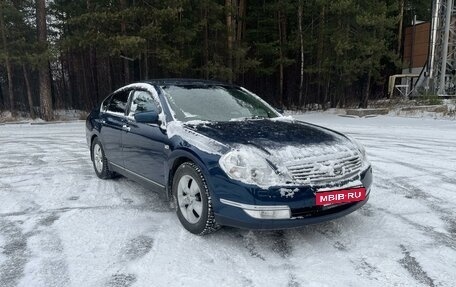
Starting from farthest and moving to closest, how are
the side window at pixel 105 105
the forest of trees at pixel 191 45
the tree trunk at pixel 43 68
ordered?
the tree trunk at pixel 43 68, the forest of trees at pixel 191 45, the side window at pixel 105 105

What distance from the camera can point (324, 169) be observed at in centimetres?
344

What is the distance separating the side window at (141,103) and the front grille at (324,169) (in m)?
2.02

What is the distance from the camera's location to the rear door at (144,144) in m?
4.36

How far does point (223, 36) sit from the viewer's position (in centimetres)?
2248

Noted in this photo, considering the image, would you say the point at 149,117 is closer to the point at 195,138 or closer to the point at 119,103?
the point at 195,138

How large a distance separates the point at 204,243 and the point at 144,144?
160 cm

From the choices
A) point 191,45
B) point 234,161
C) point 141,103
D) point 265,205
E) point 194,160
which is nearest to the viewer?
point 265,205

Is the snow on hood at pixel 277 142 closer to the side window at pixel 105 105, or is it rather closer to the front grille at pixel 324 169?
the front grille at pixel 324 169

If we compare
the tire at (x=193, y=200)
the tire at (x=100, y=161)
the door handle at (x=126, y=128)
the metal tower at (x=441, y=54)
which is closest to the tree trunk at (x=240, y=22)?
the metal tower at (x=441, y=54)

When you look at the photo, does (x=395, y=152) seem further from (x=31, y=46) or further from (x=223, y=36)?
Answer: (x=31, y=46)

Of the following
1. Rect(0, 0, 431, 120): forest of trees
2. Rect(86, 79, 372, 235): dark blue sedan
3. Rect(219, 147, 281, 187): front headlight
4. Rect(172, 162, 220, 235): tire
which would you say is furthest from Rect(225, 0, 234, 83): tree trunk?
Rect(219, 147, 281, 187): front headlight

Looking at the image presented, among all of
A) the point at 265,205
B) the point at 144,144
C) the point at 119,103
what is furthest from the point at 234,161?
the point at 119,103

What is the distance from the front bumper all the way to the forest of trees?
48.6 feet

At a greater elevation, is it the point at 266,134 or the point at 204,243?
the point at 266,134
